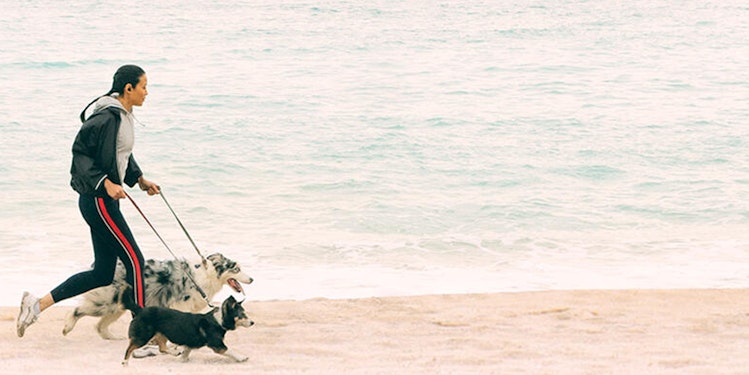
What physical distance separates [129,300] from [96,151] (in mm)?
1011

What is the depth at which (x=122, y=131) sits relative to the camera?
577cm

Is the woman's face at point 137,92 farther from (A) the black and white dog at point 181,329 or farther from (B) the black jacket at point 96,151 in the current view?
(A) the black and white dog at point 181,329

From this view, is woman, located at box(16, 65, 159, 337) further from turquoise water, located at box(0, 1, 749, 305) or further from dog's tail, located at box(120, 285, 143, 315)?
turquoise water, located at box(0, 1, 749, 305)

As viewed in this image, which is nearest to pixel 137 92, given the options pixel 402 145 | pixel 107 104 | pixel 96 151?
pixel 107 104

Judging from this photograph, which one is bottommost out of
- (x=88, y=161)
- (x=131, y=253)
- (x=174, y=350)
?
(x=174, y=350)

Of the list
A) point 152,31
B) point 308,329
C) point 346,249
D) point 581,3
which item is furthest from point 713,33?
point 308,329

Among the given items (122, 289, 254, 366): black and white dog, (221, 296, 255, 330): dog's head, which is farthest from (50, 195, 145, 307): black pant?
(221, 296, 255, 330): dog's head

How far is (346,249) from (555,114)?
9.92 meters

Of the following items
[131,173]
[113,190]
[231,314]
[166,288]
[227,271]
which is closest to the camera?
[113,190]

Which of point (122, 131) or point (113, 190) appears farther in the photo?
point (122, 131)

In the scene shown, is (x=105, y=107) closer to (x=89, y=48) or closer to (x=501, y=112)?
(x=501, y=112)

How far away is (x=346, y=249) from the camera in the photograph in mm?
11391

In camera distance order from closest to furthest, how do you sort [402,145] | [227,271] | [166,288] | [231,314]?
[231,314]
[166,288]
[227,271]
[402,145]

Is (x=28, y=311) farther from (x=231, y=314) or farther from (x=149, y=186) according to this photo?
(x=231, y=314)
